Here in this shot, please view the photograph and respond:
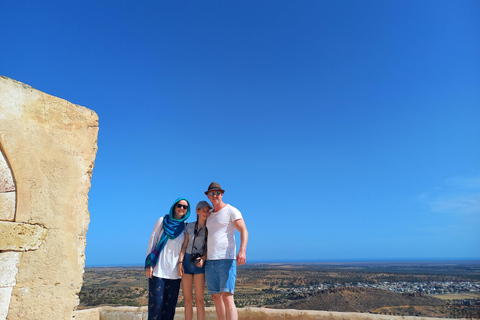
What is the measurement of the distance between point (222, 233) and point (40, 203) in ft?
6.40

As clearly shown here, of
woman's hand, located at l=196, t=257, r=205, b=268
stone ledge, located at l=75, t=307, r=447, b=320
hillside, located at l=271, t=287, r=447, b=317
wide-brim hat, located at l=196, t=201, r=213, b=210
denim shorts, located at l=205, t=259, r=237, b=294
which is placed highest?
wide-brim hat, located at l=196, t=201, r=213, b=210

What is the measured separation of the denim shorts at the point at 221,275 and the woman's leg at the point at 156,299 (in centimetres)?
58

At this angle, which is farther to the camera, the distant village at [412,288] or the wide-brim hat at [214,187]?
the distant village at [412,288]

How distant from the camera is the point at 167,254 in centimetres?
378

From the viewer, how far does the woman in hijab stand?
3.67 meters

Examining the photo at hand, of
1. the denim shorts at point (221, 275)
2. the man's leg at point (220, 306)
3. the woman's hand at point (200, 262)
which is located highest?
the woman's hand at point (200, 262)

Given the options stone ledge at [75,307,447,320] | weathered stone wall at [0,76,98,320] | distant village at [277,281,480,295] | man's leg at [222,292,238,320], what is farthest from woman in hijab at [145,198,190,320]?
distant village at [277,281,480,295]

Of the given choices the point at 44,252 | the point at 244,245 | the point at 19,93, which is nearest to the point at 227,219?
the point at 244,245

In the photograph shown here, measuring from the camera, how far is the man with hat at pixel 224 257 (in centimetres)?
360

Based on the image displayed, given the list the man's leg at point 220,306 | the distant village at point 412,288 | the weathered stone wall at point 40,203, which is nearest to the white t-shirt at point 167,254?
the man's leg at point 220,306

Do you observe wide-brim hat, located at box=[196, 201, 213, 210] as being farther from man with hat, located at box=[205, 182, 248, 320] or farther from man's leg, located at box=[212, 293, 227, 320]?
man's leg, located at box=[212, 293, 227, 320]

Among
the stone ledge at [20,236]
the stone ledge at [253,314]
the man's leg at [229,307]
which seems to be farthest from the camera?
the stone ledge at [253,314]

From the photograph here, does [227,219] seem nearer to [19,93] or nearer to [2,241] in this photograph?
[2,241]

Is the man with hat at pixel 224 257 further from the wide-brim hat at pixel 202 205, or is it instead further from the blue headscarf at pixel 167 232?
the blue headscarf at pixel 167 232
